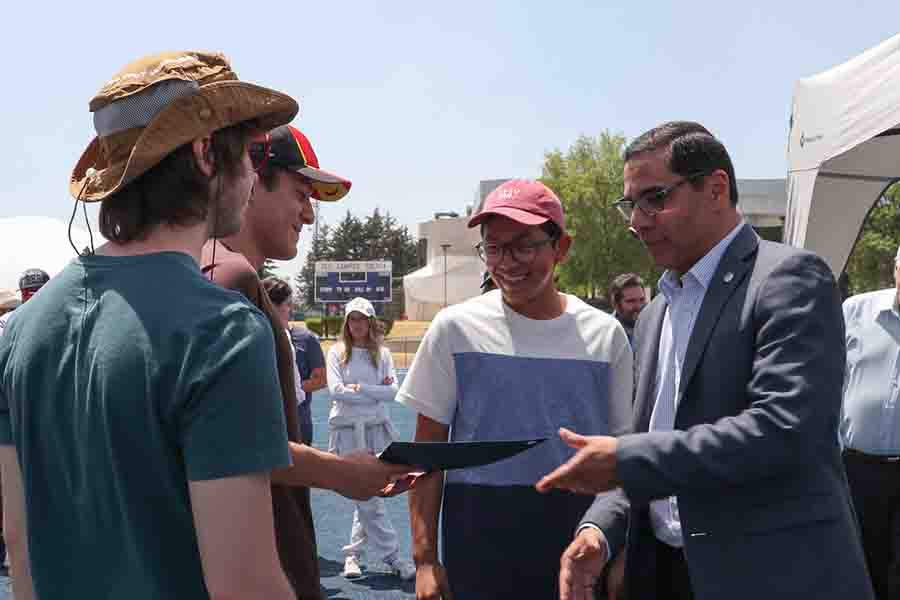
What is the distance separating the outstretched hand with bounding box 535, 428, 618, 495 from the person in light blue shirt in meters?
3.35

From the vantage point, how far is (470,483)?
2812mm

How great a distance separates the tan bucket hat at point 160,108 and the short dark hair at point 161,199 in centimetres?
2

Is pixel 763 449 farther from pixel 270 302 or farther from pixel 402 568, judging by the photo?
pixel 402 568

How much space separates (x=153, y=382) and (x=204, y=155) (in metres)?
0.41

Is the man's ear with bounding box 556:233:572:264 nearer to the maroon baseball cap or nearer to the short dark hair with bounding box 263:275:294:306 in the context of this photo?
the maroon baseball cap

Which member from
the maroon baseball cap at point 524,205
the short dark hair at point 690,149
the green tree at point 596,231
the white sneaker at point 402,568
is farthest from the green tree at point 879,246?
the short dark hair at point 690,149

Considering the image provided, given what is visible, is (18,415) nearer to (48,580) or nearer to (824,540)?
(48,580)

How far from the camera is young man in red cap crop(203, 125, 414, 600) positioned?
200 cm

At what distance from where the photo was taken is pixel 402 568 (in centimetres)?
676

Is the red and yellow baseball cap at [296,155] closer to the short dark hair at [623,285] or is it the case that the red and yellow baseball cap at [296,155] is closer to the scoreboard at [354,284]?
the short dark hair at [623,285]

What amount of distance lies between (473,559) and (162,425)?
165cm

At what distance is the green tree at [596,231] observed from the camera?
55.1 m

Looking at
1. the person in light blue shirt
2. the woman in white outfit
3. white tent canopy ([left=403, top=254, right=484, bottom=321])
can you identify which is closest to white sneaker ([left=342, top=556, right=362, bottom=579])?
the woman in white outfit

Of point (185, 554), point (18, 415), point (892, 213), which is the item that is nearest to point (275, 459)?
point (185, 554)
